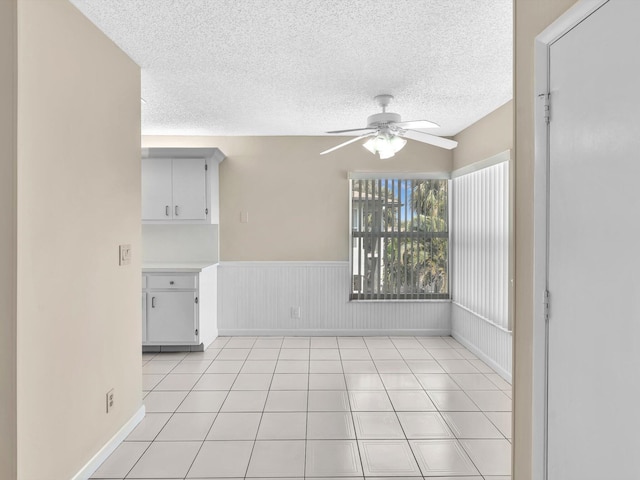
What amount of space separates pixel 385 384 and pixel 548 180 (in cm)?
238

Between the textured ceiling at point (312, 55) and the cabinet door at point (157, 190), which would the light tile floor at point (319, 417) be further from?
the textured ceiling at point (312, 55)

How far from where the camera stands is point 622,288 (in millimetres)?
1207

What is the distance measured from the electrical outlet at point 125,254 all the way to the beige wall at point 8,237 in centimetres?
88

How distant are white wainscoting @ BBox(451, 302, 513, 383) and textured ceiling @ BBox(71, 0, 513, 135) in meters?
2.05

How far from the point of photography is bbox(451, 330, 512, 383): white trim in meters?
3.57

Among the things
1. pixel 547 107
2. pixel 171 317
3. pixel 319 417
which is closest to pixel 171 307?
pixel 171 317

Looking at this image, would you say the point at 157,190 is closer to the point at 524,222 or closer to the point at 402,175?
the point at 402,175

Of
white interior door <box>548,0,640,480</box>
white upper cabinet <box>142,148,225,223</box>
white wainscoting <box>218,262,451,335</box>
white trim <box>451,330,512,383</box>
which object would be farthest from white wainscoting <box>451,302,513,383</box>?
white upper cabinet <box>142,148,225,223</box>

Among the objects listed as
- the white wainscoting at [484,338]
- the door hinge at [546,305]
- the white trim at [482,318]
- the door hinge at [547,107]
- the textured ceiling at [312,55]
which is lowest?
the white wainscoting at [484,338]

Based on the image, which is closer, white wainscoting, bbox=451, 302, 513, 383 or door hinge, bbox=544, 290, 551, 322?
door hinge, bbox=544, 290, 551, 322

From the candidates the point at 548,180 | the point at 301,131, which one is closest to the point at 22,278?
the point at 548,180

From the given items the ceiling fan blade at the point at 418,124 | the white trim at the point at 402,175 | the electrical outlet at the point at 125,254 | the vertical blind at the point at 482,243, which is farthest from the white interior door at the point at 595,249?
the white trim at the point at 402,175

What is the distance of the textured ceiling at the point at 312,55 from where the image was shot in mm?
2133

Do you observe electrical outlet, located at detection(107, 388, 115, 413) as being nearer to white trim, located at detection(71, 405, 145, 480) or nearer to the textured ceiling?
white trim, located at detection(71, 405, 145, 480)
